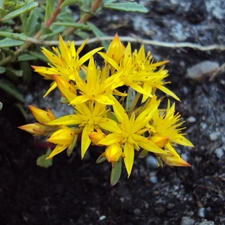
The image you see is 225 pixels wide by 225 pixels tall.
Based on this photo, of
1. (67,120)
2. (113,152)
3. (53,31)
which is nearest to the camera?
(113,152)

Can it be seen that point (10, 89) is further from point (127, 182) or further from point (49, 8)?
point (127, 182)

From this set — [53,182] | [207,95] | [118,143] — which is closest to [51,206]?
[53,182]

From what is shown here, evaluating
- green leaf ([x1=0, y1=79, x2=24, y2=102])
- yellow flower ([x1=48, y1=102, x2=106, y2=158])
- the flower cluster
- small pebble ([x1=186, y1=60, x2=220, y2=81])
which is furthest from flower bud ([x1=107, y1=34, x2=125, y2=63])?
small pebble ([x1=186, y1=60, x2=220, y2=81])

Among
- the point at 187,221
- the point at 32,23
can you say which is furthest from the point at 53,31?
the point at 187,221

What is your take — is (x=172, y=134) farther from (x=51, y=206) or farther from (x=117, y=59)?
(x=51, y=206)

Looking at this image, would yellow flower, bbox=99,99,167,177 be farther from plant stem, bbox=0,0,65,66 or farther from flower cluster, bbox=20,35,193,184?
plant stem, bbox=0,0,65,66

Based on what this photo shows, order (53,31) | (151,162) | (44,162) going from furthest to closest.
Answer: (151,162) → (53,31) → (44,162)

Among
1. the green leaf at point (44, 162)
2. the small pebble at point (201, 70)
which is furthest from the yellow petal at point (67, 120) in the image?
the small pebble at point (201, 70)
